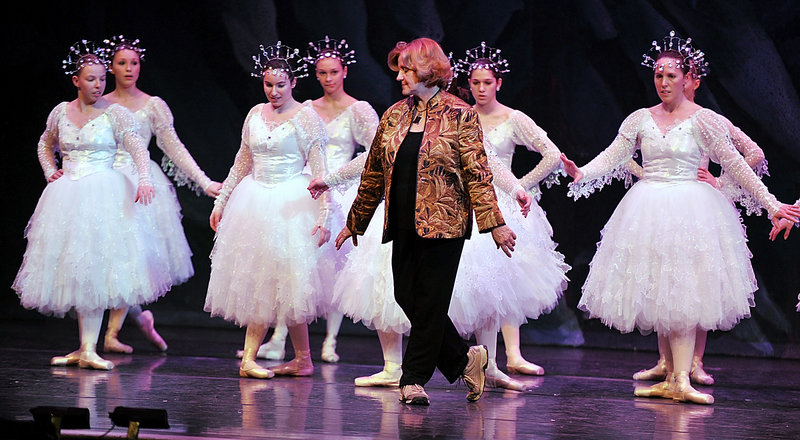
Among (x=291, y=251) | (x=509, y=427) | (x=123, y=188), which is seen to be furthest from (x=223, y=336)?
(x=509, y=427)

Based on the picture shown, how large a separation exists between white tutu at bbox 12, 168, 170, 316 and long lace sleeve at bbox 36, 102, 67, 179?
4.9 inches

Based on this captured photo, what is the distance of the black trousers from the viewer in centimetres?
362

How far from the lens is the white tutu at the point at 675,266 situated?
13.7 ft

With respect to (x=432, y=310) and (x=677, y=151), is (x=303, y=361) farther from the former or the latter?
(x=677, y=151)

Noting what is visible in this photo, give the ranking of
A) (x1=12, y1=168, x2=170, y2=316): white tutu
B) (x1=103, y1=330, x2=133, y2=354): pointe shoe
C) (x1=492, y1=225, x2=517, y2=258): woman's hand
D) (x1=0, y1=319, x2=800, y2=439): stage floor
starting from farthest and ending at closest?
1. (x1=103, y1=330, x2=133, y2=354): pointe shoe
2. (x1=12, y1=168, x2=170, y2=316): white tutu
3. (x1=492, y1=225, x2=517, y2=258): woman's hand
4. (x1=0, y1=319, x2=800, y2=439): stage floor

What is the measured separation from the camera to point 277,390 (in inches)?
161

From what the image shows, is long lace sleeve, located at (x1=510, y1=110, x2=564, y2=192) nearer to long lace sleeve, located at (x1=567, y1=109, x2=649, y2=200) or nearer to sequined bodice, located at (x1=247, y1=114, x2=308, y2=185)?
long lace sleeve, located at (x1=567, y1=109, x2=649, y2=200)

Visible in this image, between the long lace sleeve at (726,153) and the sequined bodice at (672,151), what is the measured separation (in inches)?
1.7

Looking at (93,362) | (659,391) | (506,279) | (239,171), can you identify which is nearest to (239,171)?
(239,171)

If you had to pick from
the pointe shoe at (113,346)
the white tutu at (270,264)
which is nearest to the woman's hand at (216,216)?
the white tutu at (270,264)

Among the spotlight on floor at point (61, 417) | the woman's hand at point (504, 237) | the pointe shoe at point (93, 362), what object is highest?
the woman's hand at point (504, 237)

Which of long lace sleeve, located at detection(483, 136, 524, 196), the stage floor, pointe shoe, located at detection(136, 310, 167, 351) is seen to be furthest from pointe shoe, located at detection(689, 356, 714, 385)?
pointe shoe, located at detection(136, 310, 167, 351)

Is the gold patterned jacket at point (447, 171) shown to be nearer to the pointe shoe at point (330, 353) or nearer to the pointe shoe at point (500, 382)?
the pointe shoe at point (500, 382)

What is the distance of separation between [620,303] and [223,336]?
3.22 metres
